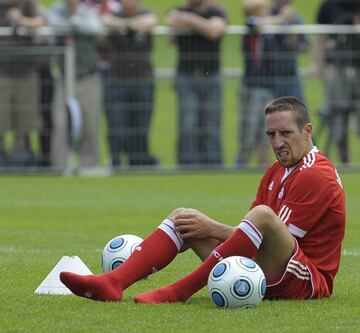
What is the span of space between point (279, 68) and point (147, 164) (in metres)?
2.62

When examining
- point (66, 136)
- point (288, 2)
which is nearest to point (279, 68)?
point (288, 2)

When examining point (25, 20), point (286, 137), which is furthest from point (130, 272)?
point (25, 20)

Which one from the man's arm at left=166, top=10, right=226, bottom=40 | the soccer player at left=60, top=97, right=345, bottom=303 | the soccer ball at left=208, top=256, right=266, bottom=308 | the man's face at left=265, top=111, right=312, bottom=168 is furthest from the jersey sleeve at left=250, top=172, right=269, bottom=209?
the man's arm at left=166, top=10, right=226, bottom=40

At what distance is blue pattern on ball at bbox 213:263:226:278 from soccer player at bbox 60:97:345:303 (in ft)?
0.65

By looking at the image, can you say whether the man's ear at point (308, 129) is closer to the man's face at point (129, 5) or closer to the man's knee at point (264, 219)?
the man's knee at point (264, 219)

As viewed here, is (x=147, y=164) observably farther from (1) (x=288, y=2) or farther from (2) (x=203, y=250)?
(2) (x=203, y=250)

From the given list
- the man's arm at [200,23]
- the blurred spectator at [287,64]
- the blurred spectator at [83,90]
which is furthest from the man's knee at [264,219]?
the blurred spectator at [287,64]

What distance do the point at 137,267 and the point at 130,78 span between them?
12.0 m

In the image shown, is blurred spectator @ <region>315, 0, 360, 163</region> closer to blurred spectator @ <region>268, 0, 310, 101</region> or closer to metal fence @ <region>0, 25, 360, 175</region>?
metal fence @ <region>0, 25, 360, 175</region>

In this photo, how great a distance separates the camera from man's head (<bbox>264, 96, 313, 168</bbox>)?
8562 millimetres

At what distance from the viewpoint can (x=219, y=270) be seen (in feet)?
26.5

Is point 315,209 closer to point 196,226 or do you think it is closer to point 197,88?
point 196,226

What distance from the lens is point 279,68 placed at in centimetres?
2061

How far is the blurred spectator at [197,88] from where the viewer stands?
20.2 m
